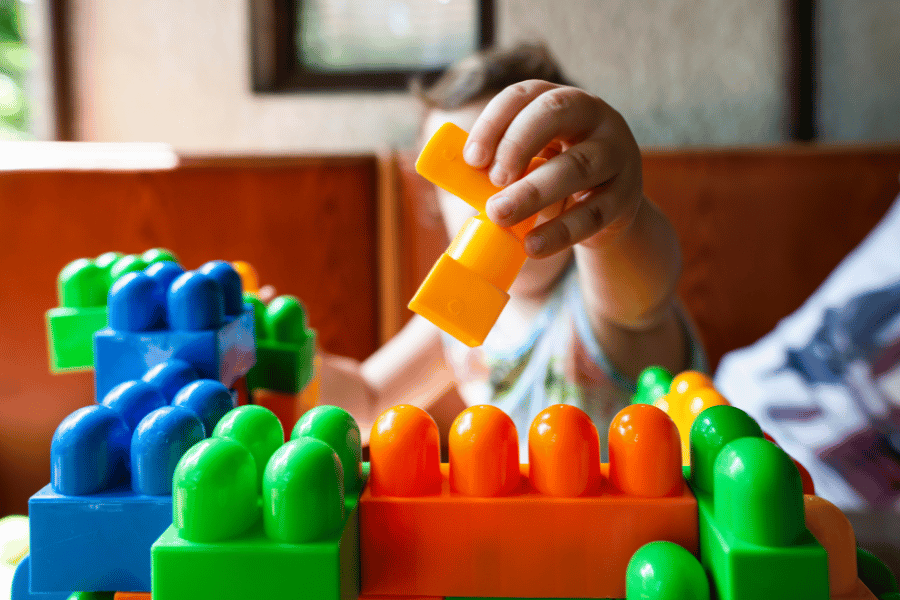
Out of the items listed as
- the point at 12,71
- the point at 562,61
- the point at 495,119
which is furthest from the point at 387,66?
the point at 495,119

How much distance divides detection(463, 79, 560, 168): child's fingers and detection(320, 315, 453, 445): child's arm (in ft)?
1.45

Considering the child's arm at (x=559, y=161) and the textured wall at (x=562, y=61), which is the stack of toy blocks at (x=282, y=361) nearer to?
the child's arm at (x=559, y=161)

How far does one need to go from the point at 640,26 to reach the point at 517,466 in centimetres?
110

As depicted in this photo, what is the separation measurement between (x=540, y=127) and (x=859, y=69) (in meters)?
1.14

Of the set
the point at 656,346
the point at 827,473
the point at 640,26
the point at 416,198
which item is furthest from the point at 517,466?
the point at 640,26

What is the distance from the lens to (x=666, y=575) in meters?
0.20

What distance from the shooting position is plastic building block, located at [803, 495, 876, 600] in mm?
216

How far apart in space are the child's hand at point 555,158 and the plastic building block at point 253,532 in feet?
0.34

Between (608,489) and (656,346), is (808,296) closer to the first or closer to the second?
(656,346)

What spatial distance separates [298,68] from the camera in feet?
3.92

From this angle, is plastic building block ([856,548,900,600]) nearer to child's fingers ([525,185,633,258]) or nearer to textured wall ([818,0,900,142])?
child's fingers ([525,185,633,258])

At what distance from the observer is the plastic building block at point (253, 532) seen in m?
0.20

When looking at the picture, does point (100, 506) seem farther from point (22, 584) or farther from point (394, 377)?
point (394, 377)

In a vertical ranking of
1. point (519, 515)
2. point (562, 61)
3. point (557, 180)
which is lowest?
point (519, 515)
